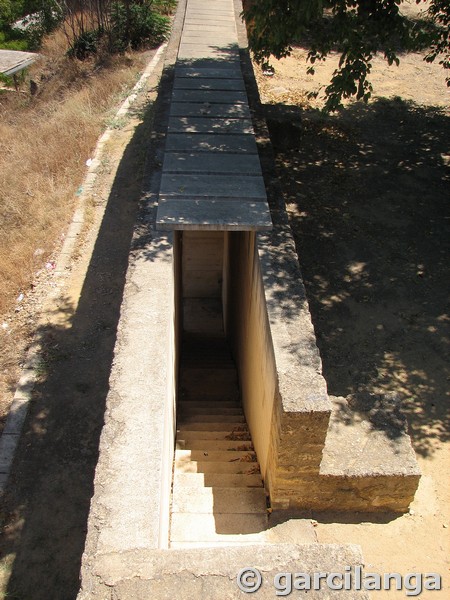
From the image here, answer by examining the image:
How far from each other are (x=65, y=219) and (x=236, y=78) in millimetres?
3778

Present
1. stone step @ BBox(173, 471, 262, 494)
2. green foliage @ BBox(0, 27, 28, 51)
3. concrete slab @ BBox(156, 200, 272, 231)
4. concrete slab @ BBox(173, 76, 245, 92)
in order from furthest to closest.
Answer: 1. green foliage @ BBox(0, 27, 28, 51)
2. concrete slab @ BBox(173, 76, 245, 92)
3. concrete slab @ BBox(156, 200, 272, 231)
4. stone step @ BBox(173, 471, 262, 494)

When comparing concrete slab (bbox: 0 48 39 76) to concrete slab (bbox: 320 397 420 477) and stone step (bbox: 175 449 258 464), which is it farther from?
concrete slab (bbox: 320 397 420 477)

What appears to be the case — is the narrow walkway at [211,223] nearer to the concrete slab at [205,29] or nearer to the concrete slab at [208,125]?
the concrete slab at [208,125]

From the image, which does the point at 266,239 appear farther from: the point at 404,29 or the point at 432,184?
the point at 432,184

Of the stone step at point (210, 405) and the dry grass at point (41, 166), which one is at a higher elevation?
the dry grass at point (41, 166)

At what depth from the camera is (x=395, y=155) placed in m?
10.6

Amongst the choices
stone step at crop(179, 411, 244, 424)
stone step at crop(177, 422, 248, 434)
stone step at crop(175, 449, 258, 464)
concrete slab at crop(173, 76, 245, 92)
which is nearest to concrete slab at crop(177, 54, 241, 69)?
concrete slab at crop(173, 76, 245, 92)

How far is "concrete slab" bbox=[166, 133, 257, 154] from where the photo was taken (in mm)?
6480

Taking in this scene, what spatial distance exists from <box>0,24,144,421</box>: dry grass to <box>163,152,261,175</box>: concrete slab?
3.02m

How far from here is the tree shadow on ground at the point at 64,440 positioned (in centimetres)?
488

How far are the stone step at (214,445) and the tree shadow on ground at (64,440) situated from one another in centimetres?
103

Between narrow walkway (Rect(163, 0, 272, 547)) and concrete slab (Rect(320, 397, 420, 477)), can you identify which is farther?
narrow walkway (Rect(163, 0, 272, 547))

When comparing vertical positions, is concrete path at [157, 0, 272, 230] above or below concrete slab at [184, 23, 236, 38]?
below

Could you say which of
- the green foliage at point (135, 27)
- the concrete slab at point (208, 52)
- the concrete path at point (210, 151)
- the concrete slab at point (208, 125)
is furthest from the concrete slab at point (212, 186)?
the green foliage at point (135, 27)
